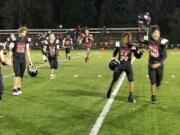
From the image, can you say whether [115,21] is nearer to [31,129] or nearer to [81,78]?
[81,78]

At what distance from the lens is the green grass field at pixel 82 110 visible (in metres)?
10.8

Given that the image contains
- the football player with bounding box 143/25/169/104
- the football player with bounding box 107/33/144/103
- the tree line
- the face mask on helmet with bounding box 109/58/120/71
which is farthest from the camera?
the tree line

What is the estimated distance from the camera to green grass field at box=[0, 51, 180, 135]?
10.8 m

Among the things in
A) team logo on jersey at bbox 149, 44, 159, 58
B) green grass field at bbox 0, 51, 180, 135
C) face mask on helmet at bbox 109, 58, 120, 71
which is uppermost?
team logo on jersey at bbox 149, 44, 159, 58

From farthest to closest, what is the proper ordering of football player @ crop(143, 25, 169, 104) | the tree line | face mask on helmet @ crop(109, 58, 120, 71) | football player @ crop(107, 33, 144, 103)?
the tree line, football player @ crop(107, 33, 144, 103), face mask on helmet @ crop(109, 58, 120, 71), football player @ crop(143, 25, 169, 104)

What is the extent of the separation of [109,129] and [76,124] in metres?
0.85

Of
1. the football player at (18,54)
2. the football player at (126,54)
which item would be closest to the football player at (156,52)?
the football player at (126,54)

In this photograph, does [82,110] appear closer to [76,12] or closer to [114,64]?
[114,64]

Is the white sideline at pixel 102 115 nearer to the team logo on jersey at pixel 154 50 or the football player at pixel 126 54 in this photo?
the football player at pixel 126 54

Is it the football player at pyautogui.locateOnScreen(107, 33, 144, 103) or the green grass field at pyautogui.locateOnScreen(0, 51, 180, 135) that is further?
the football player at pyautogui.locateOnScreen(107, 33, 144, 103)

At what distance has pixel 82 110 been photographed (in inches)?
524

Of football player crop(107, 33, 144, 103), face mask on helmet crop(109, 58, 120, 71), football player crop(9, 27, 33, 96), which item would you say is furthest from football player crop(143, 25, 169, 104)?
football player crop(9, 27, 33, 96)

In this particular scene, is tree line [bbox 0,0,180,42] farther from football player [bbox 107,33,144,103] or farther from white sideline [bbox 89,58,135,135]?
football player [bbox 107,33,144,103]

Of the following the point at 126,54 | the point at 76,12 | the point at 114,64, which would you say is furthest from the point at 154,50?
the point at 76,12
